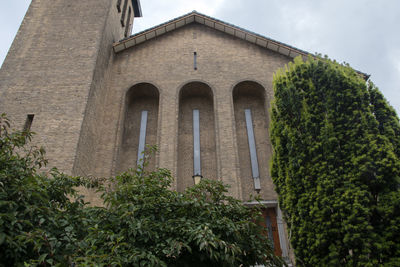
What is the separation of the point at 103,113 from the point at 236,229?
935cm

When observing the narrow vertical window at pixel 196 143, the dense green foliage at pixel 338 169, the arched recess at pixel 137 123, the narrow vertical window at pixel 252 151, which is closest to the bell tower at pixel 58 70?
the arched recess at pixel 137 123

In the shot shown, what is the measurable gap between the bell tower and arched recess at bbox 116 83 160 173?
1.58 m

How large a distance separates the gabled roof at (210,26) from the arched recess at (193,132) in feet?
11.6

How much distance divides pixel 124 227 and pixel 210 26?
41.2 feet

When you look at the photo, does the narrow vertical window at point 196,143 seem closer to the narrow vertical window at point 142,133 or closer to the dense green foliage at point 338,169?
the narrow vertical window at point 142,133

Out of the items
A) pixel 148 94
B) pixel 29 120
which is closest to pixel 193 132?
pixel 148 94

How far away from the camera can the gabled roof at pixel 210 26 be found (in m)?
13.3

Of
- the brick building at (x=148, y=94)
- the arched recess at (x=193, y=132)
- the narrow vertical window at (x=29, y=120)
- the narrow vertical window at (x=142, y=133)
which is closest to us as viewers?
the narrow vertical window at (x=29, y=120)

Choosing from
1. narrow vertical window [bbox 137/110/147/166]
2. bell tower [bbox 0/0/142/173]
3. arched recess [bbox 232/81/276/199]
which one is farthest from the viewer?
narrow vertical window [bbox 137/110/147/166]

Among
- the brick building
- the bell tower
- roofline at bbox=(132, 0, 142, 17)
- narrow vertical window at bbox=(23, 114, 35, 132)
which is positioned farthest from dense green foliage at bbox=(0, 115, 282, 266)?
roofline at bbox=(132, 0, 142, 17)

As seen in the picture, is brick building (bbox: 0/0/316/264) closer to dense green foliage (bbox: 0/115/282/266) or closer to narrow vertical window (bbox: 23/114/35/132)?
narrow vertical window (bbox: 23/114/35/132)

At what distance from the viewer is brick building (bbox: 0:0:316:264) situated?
34.0ft

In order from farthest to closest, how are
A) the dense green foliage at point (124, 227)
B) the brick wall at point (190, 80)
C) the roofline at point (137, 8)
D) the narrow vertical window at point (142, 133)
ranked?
the roofline at point (137, 8) < the narrow vertical window at point (142, 133) < the brick wall at point (190, 80) < the dense green foliage at point (124, 227)

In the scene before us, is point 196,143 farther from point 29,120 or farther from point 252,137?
point 29,120
